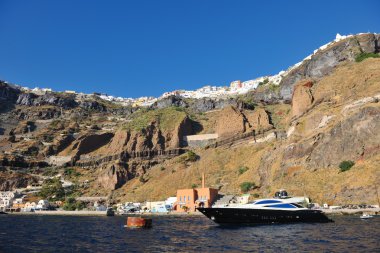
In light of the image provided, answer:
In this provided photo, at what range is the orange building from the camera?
336ft

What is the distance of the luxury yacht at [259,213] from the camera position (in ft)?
176

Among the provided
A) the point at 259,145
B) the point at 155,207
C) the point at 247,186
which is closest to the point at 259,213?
the point at 247,186

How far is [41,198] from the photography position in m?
144

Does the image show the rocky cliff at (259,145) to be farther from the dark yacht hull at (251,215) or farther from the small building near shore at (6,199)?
the dark yacht hull at (251,215)

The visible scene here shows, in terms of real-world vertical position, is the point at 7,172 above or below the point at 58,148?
below

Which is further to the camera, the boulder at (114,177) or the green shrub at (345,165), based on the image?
the boulder at (114,177)

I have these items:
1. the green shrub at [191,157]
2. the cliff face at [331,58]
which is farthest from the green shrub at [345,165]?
the cliff face at [331,58]

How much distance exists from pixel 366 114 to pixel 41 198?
112 metres

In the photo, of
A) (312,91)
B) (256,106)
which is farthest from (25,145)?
(312,91)

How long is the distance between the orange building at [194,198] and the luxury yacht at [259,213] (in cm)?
4671

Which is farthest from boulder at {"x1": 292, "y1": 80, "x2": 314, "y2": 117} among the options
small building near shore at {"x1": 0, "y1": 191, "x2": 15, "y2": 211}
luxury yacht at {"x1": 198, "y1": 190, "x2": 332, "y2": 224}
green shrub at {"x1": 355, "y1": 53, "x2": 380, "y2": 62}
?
small building near shore at {"x1": 0, "y1": 191, "x2": 15, "y2": 211}

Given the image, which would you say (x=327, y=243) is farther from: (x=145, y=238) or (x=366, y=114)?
(x=366, y=114)

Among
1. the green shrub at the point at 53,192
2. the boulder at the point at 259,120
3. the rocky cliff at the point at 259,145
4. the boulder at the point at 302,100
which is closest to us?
the rocky cliff at the point at 259,145

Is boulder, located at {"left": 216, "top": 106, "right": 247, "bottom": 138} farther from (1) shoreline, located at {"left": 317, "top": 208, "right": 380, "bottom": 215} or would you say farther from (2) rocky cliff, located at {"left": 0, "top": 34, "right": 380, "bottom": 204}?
(1) shoreline, located at {"left": 317, "top": 208, "right": 380, "bottom": 215}
